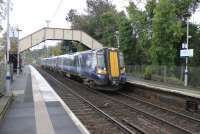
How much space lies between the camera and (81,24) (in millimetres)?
78688

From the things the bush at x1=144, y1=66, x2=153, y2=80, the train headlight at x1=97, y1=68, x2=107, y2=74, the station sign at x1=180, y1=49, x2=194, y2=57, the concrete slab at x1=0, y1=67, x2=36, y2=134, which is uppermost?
the station sign at x1=180, y1=49, x2=194, y2=57

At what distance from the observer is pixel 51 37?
5816 centimetres

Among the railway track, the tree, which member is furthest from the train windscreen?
the tree

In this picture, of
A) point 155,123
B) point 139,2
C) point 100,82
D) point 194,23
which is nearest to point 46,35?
point 139,2

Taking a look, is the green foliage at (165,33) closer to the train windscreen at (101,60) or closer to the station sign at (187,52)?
the station sign at (187,52)

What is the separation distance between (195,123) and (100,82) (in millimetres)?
11670

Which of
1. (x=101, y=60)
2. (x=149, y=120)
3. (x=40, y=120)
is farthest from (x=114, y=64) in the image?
(x=40, y=120)

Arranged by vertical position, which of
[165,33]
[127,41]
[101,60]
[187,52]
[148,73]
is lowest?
[148,73]

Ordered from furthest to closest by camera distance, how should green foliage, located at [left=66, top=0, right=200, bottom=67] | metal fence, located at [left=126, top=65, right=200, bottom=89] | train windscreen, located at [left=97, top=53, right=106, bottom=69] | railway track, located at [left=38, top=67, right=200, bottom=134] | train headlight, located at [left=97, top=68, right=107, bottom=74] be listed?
1. green foliage, located at [left=66, top=0, right=200, bottom=67]
2. metal fence, located at [left=126, top=65, right=200, bottom=89]
3. train windscreen, located at [left=97, top=53, right=106, bottom=69]
4. train headlight, located at [left=97, top=68, right=107, bottom=74]
5. railway track, located at [left=38, top=67, right=200, bottom=134]

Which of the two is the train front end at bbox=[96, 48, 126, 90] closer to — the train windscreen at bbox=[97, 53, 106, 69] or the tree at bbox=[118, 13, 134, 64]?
the train windscreen at bbox=[97, 53, 106, 69]

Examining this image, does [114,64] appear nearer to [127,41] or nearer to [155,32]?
[155,32]

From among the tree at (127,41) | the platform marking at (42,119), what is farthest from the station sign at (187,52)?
the platform marking at (42,119)

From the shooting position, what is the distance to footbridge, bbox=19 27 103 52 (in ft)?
186

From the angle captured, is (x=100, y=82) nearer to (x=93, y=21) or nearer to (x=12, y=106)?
(x=12, y=106)
